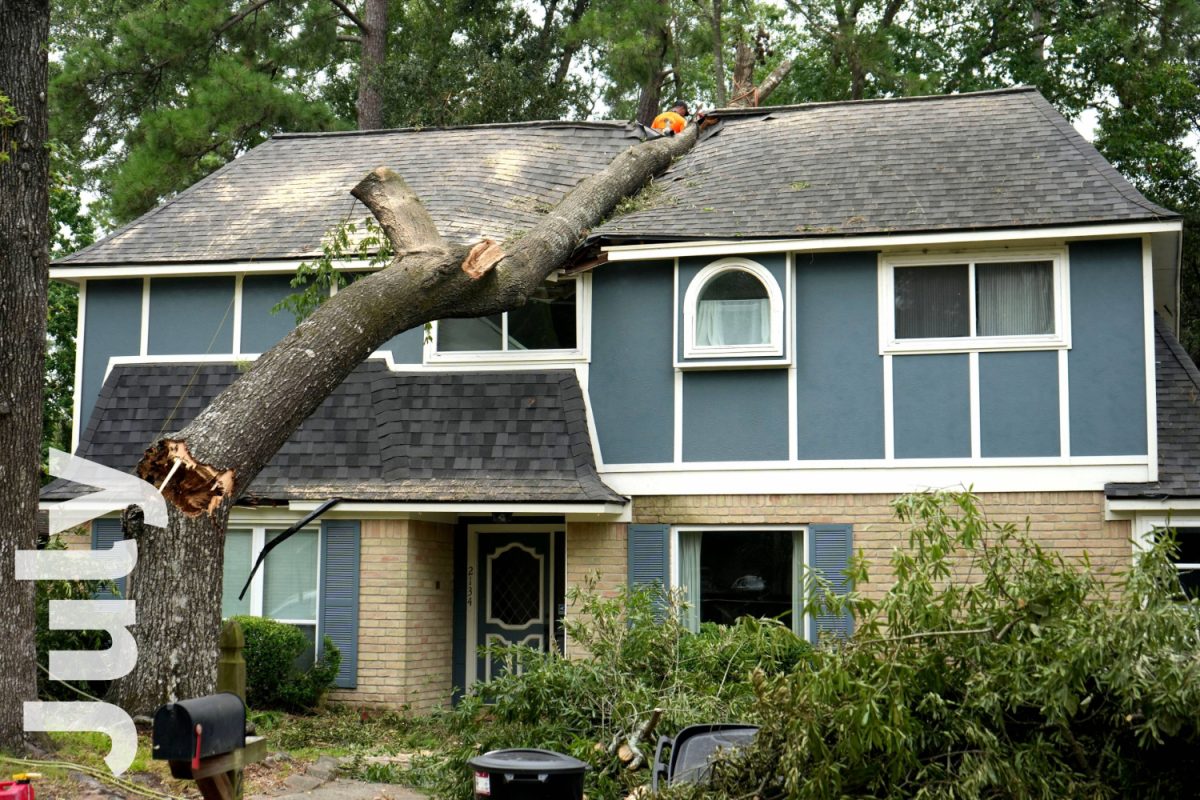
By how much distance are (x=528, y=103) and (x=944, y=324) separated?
50.6 ft

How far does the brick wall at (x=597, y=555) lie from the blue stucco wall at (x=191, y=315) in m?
4.63

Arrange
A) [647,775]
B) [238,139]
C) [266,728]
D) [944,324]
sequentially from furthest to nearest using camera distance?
1. [238,139]
2. [944,324]
3. [266,728]
4. [647,775]

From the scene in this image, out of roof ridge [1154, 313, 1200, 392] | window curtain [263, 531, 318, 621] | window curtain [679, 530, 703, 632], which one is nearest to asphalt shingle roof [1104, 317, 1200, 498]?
roof ridge [1154, 313, 1200, 392]

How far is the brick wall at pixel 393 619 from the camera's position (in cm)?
1361

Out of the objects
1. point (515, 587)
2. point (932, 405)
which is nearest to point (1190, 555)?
point (932, 405)

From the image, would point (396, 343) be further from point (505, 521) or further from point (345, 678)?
point (345, 678)

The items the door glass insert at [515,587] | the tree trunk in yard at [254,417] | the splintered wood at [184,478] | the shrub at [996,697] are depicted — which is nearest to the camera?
the shrub at [996,697]

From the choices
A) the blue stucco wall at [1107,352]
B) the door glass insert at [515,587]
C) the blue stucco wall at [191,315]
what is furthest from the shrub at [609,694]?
the blue stucco wall at [191,315]

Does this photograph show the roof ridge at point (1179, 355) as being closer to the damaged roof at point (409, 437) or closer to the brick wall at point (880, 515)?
the brick wall at point (880, 515)

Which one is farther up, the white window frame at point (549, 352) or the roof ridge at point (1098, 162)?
the roof ridge at point (1098, 162)

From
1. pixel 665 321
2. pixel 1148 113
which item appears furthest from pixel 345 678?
pixel 1148 113

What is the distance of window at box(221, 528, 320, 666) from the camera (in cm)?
1416

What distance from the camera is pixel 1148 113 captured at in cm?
2561

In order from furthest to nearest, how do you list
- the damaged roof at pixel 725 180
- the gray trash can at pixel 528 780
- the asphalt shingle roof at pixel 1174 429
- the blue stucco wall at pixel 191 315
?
the blue stucco wall at pixel 191 315
the damaged roof at pixel 725 180
the asphalt shingle roof at pixel 1174 429
the gray trash can at pixel 528 780
